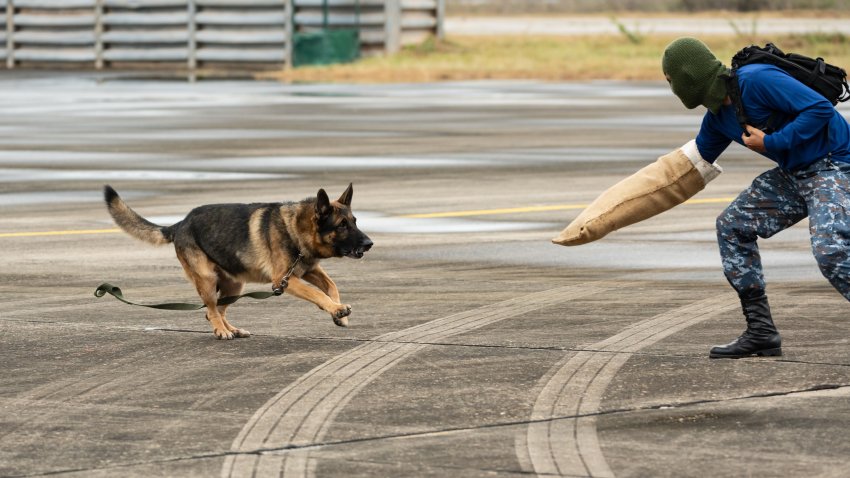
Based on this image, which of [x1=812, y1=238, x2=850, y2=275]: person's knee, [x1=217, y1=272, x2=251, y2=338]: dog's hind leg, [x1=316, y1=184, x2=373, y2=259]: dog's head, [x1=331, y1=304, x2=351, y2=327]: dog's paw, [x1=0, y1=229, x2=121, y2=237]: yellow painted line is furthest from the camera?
[x1=0, y1=229, x2=121, y2=237]: yellow painted line

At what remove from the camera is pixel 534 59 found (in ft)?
133

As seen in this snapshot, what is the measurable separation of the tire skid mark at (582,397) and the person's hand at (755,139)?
48.8 inches

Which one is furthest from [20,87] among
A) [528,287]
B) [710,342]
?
[710,342]

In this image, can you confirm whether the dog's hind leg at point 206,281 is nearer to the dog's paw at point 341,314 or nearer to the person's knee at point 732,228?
the dog's paw at point 341,314

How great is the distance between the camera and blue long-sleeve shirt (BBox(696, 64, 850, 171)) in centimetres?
784

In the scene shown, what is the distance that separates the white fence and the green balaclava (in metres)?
31.6

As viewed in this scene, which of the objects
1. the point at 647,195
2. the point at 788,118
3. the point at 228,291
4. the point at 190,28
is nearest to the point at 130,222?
the point at 228,291

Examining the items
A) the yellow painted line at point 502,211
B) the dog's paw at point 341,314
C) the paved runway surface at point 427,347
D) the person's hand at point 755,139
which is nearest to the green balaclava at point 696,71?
the person's hand at point 755,139

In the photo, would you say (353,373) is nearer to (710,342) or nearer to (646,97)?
(710,342)

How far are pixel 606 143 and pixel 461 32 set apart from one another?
116ft

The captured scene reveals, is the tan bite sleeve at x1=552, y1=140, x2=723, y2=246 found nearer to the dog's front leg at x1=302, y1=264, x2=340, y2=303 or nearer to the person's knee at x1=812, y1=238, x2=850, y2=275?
the person's knee at x1=812, y1=238, x2=850, y2=275

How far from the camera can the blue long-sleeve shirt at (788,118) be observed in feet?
25.7

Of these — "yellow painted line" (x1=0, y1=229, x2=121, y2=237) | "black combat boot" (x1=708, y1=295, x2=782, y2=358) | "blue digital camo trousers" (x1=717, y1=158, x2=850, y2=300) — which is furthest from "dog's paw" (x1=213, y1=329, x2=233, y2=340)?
"yellow painted line" (x1=0, y1=229, x2=121, y2=237)

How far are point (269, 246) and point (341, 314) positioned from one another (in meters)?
0.53
